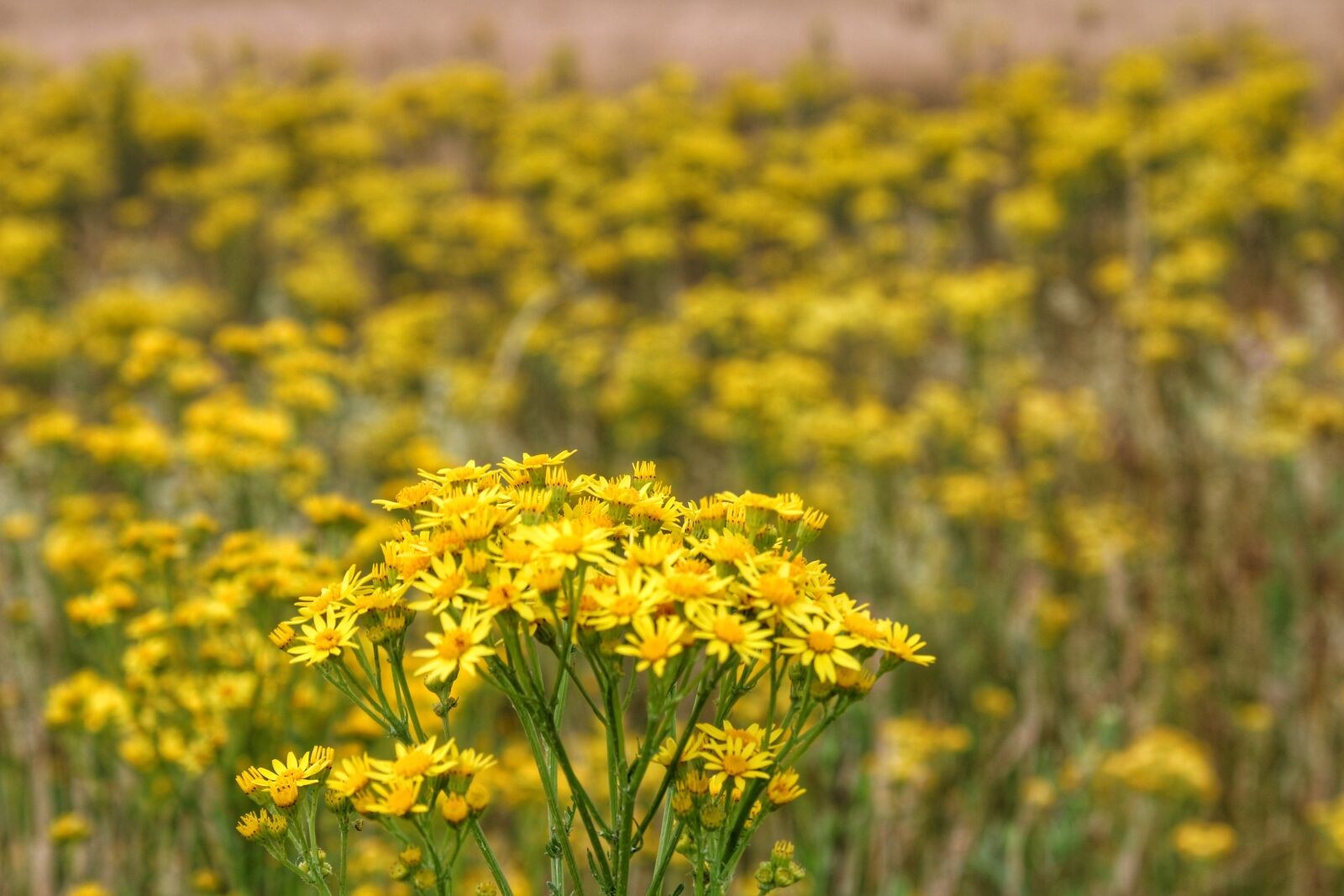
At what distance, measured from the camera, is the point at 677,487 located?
555cm

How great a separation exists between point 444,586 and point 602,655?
7.8 inches

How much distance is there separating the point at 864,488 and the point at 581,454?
2.02m

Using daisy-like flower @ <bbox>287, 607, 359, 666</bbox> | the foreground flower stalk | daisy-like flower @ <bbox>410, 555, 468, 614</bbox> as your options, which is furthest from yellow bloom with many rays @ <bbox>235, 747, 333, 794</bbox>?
daisy-like flower @ <bbox>410, 555, 468, 614</bbox>

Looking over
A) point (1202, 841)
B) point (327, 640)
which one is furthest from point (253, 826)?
point (1202, 841)

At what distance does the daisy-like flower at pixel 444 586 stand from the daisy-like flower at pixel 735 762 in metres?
0.34

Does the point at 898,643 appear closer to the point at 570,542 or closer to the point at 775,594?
the point at 775,594

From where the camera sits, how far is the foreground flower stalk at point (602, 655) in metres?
1.04

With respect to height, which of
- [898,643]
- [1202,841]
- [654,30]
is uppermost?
[654,30]

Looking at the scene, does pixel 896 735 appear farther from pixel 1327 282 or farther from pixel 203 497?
pixel 1327 282

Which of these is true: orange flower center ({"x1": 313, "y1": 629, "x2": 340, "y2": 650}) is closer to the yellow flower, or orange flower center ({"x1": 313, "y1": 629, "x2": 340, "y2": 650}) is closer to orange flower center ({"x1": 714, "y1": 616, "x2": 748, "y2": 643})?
orange flower center ({"x1": 714, "y1": 616, "x2": 748, "y2": 643})

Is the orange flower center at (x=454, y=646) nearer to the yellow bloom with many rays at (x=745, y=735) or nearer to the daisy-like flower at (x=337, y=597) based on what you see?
the daisy-like flower at (x=337, y=597)

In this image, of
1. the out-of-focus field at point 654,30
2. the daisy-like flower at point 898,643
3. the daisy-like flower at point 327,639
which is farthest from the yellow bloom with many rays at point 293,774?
the out-of-focus field at point 654,30

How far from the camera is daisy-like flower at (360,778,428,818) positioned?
1.00 m

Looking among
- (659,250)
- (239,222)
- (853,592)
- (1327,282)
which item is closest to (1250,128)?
(1327,282)
